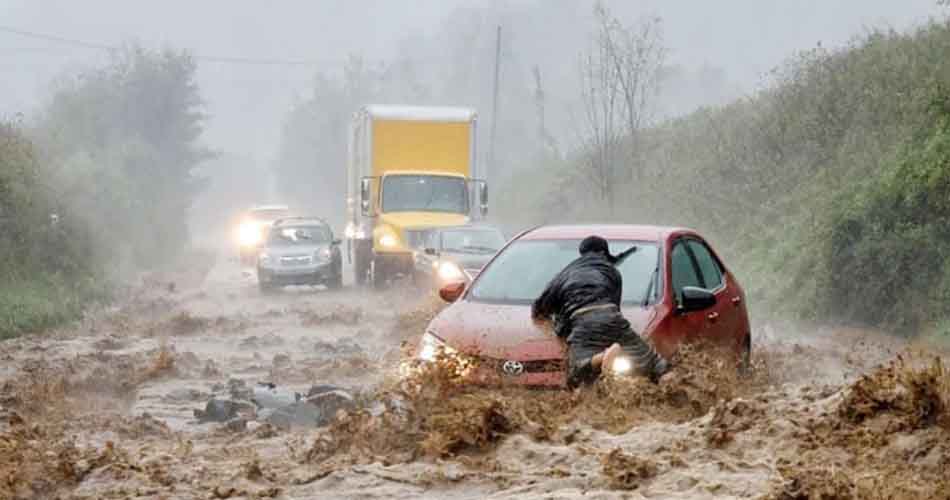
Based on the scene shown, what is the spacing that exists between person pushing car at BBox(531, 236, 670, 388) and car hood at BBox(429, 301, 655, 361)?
11 cm

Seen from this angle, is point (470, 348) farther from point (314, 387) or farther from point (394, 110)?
point (394, 110)

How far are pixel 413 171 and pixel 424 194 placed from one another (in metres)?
0.52

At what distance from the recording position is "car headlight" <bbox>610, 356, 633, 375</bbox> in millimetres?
8547

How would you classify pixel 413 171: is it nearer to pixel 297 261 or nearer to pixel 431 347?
pixel 297 261

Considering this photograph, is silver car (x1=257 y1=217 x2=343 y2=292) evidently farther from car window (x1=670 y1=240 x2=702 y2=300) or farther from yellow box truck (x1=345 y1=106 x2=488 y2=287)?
car window (x1=670 y1=240 x2=702 y2=300)

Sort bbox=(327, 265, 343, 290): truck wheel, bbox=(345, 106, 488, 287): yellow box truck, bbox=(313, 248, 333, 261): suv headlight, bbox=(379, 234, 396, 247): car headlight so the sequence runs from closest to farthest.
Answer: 1. bbox=(379, 234, 396, 247): car headlight
2. bbox=(345, 106, 488, 287): yellow box truck
3. bbox=(313, 248, 333, 261): suv headlight
4. bbox=(327, 265, 343, 290): truck wheel

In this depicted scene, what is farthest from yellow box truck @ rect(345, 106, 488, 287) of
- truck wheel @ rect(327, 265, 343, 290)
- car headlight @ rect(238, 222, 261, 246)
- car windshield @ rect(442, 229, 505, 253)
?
car headlight @ rect(238, 222, 261, 246)

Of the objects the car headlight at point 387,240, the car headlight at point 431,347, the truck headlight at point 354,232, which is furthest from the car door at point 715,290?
the truck headlight at point 354,232

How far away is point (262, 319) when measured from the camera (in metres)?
23.9

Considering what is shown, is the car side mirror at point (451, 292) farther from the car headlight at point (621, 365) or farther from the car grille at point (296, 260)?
the car grille at point (296, 260)

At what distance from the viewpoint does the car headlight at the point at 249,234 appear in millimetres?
44756

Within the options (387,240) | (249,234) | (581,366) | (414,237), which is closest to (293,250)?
(387,240)

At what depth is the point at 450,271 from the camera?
74.3 ft

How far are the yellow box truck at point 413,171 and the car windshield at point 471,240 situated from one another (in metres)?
3.97
